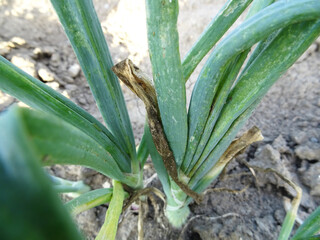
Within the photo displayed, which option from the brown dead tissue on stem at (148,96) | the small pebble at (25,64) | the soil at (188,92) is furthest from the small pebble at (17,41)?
the brown dead tissue on stem at (148,96)

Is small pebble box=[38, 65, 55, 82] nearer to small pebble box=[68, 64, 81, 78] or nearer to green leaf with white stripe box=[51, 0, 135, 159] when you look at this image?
small pebble box=[68, 64, 81, 78]

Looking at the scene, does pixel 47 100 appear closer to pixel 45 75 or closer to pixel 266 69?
pixel 266 69

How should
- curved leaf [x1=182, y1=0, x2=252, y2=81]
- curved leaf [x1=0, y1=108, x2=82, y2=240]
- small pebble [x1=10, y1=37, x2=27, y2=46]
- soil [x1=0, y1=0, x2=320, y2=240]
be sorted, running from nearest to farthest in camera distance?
1. curved leaf [x1=0, y1=108, x2=82, y2=240]
2. curved leaf [x1=182, y1=0, x2=252, y2=81]
3. soil [x1=0, y1=0, x2=320, y2=240]
4. small pebble [x1=10, y1=37, x2=27, y2=46]

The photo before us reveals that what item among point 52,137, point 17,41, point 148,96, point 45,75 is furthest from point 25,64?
point 52,137

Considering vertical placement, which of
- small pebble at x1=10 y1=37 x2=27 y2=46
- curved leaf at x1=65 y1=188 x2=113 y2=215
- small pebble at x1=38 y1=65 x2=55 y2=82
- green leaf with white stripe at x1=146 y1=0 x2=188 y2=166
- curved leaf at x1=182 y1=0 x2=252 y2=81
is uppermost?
curved leaf at x1=182 y1=0 x2=252 y2=81

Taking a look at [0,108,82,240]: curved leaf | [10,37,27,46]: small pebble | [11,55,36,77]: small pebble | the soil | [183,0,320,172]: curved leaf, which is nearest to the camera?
[0,108,82,240]: curved leaf

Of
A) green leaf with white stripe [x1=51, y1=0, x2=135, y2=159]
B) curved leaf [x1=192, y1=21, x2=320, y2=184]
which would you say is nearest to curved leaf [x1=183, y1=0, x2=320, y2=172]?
curved leaf [x1=192, y1=21, x2=320, y2=184]

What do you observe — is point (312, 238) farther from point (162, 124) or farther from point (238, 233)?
point (162, 124)

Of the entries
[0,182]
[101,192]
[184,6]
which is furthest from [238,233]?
[184,6]
